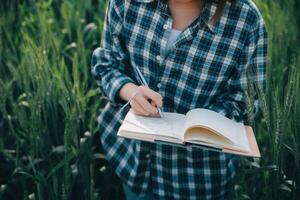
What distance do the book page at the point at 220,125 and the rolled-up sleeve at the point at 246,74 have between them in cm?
11

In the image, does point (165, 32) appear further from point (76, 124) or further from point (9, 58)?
point (9, 58)

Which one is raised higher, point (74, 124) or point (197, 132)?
point (197, 132)

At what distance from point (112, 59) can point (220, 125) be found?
460 millimetres

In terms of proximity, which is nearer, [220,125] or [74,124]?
[220,125]

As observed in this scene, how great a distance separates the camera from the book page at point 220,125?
117 cm

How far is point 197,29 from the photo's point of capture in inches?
54.6

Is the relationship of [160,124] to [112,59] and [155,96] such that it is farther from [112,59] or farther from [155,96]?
[112,59]

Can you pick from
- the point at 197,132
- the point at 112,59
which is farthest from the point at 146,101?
the point at 112,59

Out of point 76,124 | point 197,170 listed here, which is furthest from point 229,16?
point 76,124

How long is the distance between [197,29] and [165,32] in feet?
0.31

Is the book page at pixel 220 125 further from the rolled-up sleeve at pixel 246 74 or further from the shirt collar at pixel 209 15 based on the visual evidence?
the shirt collar at pixel 209 15

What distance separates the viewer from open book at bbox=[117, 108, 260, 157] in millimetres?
1158

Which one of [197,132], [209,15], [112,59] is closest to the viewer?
[197,132]

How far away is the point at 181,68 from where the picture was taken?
1419mm
